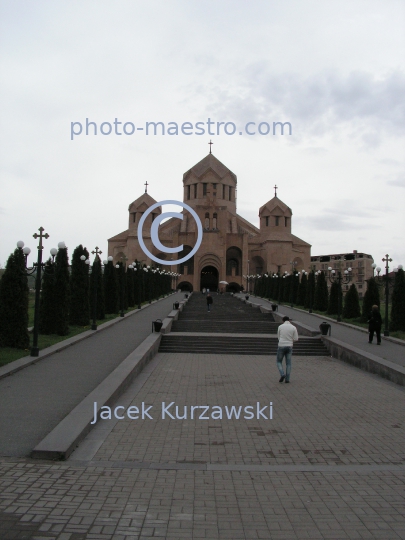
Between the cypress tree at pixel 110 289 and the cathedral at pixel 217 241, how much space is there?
33.3 m

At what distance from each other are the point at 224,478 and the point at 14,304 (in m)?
9.02

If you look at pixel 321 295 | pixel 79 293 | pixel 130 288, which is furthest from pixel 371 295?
pixel 130 288

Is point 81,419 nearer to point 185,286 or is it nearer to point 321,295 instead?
point 321,295

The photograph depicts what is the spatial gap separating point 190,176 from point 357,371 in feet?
190

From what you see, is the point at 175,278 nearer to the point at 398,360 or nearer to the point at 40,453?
the point at 398,360

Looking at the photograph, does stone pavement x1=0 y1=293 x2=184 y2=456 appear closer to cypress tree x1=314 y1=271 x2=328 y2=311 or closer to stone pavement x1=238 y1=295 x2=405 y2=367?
stone pavement x1=238 y1=295 x2=405 y2=367

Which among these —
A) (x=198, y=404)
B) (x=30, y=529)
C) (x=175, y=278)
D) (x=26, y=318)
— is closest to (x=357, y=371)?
(x=198, y=404)

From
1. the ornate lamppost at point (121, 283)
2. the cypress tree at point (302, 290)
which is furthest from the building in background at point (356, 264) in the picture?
the ornate lamppost at point (121, 283)

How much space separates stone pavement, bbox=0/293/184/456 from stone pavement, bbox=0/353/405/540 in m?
0.60

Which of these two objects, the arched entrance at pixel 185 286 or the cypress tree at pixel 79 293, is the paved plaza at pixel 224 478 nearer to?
the cypress tree at pixel 79 293

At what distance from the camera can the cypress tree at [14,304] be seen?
39.0 ft

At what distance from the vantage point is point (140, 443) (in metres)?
5.50

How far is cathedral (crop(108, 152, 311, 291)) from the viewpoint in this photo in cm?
5828

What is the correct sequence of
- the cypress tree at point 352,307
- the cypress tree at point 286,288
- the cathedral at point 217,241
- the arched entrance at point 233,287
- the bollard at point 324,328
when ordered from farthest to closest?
1. the arched entrance at point 233,287
2. the cathedral at point 217,241
3. the cypress tree at point 286,288
4. the cypress tree at point 352,307
5. the bollard at point 324,328
